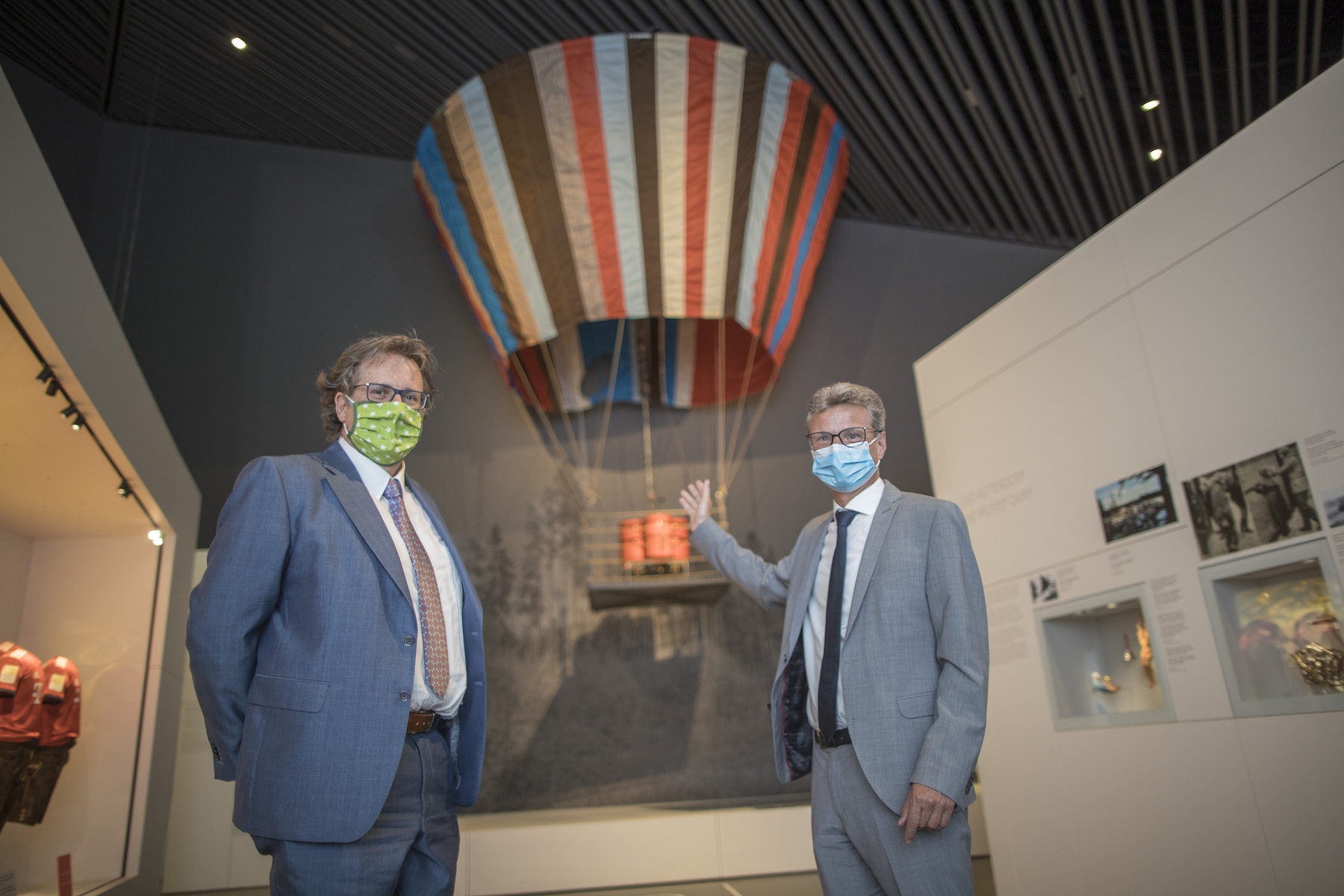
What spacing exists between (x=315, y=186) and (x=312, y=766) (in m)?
5.16

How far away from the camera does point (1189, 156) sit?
5094 millimetres

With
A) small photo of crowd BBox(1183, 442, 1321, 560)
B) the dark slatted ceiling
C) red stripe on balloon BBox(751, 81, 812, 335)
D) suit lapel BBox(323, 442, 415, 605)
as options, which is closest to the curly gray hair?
suit lapel BBox(323, 442, 415, 605)

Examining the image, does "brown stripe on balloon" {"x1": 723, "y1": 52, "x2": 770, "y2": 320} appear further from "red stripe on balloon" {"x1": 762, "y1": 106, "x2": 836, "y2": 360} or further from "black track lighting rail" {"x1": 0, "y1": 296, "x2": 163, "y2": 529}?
"black track lighting rail" {"x1": 0, "y1": 296, "x2": 163, "y2": 529}

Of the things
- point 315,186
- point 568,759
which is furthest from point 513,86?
point 568,759

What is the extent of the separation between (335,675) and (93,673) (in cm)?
183

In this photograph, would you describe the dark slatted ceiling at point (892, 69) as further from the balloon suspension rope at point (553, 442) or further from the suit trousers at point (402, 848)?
the suit trousers at point (402, 848)

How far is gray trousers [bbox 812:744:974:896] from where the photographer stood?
184 cm

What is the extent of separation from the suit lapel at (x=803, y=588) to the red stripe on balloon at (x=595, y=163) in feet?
9.42

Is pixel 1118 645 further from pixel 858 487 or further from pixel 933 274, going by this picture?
pixel 933 274

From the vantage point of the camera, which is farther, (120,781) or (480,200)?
(480,200)

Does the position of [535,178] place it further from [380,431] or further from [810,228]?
[380,431]

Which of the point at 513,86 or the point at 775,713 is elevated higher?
the point at 513,86

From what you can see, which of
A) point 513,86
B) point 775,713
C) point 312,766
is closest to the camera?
point 312,766

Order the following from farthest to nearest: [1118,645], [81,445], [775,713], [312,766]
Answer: [1118,645], [81,445], [775,713], [312,766]
